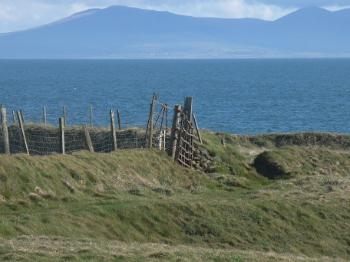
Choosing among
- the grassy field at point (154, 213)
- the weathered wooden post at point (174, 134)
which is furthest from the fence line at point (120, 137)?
the grassy field at point (154, 213)

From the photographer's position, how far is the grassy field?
18.0 meters

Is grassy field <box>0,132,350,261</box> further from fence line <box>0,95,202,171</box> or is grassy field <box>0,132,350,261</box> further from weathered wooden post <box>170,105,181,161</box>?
fence line <box>0,95,202,171</box>

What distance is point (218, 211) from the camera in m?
24.2

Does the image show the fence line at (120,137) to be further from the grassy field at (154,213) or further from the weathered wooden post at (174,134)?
the grassy field at (154,213)

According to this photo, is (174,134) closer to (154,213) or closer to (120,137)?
(120,137)

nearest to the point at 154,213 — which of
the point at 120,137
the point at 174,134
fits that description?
the point at 174,134

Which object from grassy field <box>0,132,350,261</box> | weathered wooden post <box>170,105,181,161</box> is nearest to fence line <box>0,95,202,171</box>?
weathered wooden post <box>170,105,181,161</box>

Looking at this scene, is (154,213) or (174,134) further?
(174,134)

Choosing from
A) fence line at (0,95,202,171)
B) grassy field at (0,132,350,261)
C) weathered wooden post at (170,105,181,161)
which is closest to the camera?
grassy field at (0,132,350,261)

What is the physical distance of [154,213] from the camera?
2344 centimetres

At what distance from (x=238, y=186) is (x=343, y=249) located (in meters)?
8.84

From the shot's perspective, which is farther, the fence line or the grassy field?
the fence line

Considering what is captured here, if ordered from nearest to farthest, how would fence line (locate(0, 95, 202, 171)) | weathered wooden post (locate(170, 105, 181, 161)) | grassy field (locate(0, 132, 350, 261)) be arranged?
grassy field (locate(0, 132, 350, 261))
weathered wooden post (locate(170, 105, 181, 161))
fence line (locate(0, 95, 202, 171))

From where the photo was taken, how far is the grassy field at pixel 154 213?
18.0m
